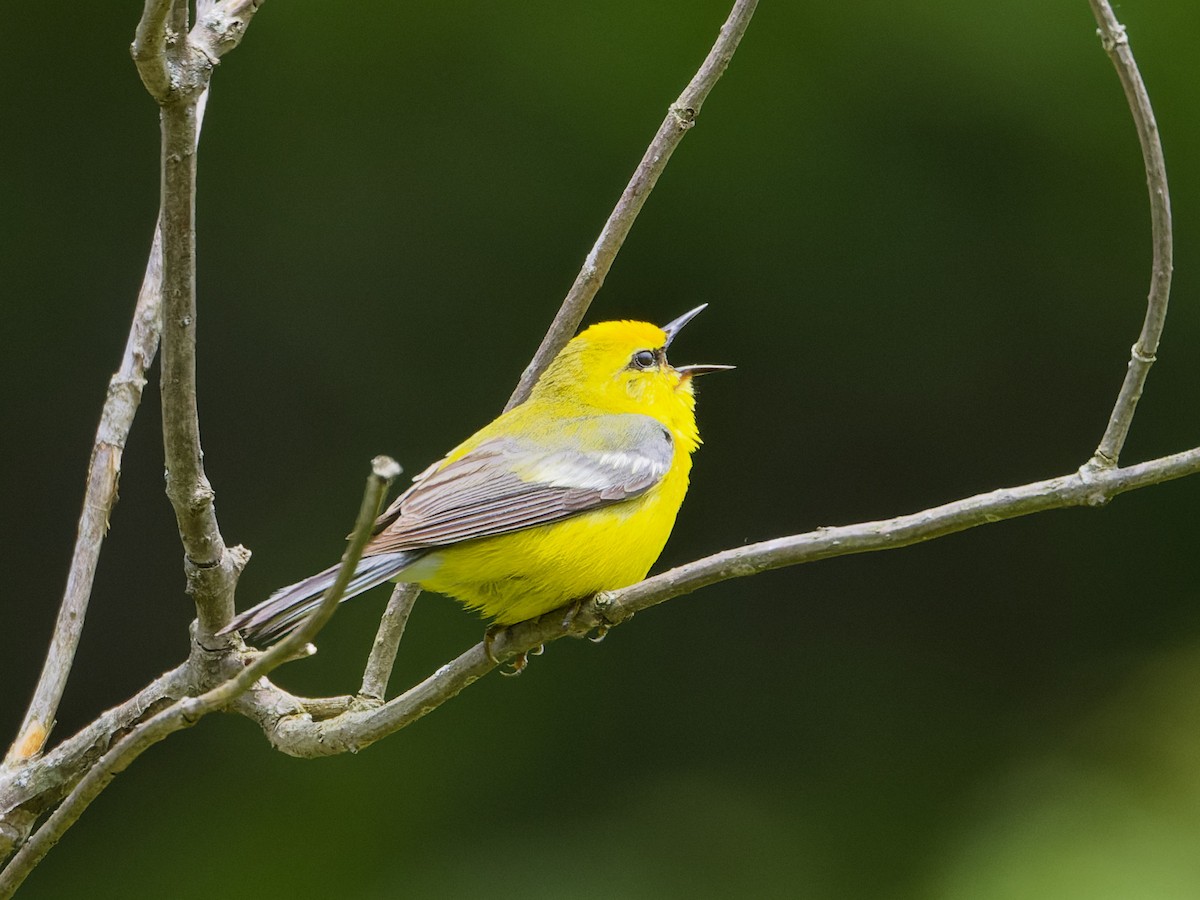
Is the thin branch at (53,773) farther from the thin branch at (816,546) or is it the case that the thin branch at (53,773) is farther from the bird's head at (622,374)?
the bird's head at (622,374)

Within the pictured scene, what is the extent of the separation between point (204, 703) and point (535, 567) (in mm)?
1081

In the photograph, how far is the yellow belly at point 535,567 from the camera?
2.74 m

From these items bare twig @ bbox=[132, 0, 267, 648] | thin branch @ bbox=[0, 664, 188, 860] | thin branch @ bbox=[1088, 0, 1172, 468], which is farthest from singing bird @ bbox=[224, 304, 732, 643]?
thin branch @ bbox=[1088, 0, 1172, 468]

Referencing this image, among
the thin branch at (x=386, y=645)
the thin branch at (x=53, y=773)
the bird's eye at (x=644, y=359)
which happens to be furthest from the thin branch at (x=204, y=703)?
the bird's eye at (x=644, y=359)

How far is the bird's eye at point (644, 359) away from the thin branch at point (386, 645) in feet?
3.21

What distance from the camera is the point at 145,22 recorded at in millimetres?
1604

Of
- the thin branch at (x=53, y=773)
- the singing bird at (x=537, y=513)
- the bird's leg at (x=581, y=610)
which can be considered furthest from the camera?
the singing bird at (x=537, y=513)

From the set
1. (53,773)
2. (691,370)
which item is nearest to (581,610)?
(53,773)

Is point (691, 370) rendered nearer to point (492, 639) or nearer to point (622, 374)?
point (622, 374)

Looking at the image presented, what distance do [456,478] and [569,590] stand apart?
45cm

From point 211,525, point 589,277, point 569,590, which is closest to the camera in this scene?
point 211,525

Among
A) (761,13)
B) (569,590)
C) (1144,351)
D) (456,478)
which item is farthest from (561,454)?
(761,13)

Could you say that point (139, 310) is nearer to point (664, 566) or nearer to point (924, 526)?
point (924, 526)

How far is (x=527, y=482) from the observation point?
2.98 meters
